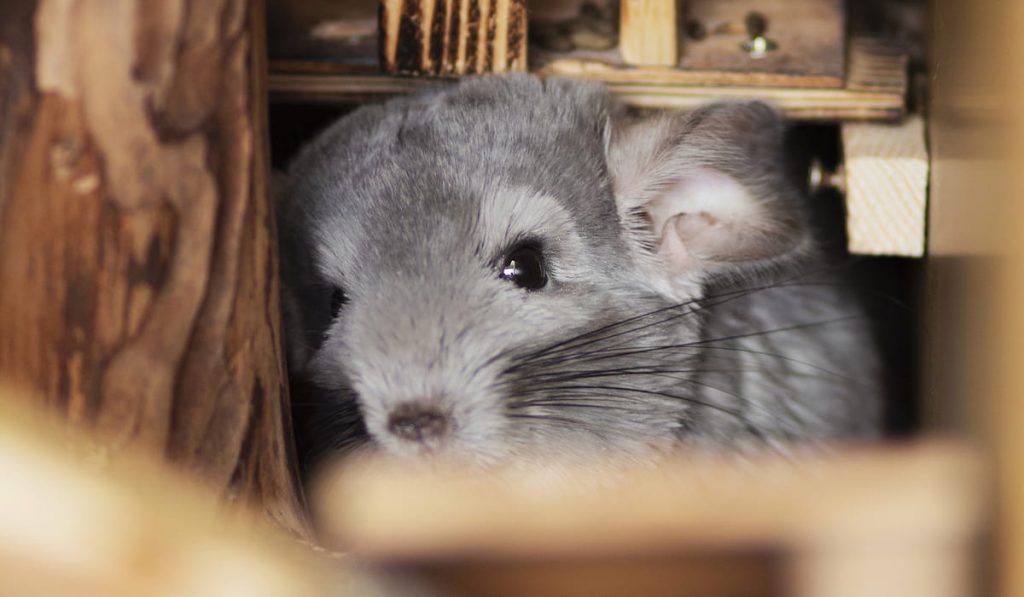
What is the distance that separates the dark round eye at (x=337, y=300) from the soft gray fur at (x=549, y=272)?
0.03 meters

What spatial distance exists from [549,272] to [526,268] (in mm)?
43

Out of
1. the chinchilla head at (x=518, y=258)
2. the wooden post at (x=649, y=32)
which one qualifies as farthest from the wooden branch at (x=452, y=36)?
the wooden post at (x=649, y=32)

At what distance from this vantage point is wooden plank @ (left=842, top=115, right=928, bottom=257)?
1.89m

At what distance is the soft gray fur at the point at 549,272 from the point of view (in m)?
1.45

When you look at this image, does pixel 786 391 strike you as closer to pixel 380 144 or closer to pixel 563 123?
pixel 563 123

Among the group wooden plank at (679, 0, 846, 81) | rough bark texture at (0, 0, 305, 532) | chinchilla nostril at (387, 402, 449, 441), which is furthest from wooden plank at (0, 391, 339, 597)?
wooden plank at (679, 0, 846, 81)

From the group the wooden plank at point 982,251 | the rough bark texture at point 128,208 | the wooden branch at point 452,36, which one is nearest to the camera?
the rough bark texture at point 128,208

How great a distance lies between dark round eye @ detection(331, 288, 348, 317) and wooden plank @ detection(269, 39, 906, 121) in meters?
0.47

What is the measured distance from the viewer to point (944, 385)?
1701 mm

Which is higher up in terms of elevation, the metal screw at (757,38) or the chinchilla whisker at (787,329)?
the metal screw at (757,38)

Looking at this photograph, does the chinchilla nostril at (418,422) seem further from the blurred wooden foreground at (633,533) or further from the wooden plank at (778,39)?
the wooden plank at (778,39)

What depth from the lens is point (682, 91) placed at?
76.7 inches

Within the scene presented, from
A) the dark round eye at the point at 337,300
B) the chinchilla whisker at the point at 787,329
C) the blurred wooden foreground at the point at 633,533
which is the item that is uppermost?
the dark round eye at the point at 337,300

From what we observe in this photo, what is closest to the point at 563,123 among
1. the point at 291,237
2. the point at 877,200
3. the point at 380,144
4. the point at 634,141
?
the point at 634,141
